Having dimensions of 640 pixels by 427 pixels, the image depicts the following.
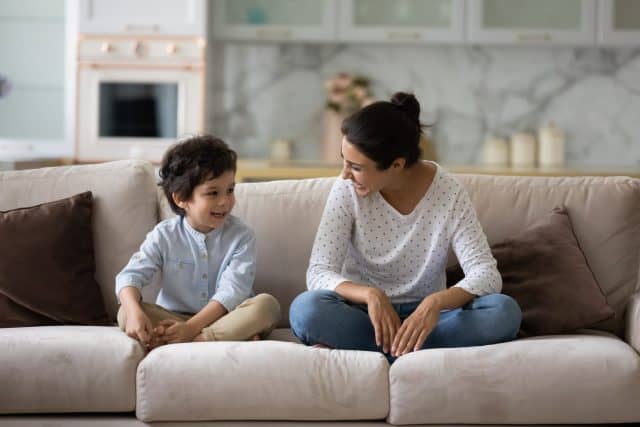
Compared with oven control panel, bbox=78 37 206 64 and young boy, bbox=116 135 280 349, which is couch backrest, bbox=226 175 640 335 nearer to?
young boy, bbox=116 135 280 349

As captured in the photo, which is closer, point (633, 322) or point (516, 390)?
point (516, 390)

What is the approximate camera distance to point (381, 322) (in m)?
2.36

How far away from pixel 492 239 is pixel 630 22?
2.50 m

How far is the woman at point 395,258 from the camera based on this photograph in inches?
94.3

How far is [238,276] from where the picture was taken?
2.61m

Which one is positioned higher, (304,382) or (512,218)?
(512,218)

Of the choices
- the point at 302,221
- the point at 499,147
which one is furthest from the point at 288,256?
the point at 499,147

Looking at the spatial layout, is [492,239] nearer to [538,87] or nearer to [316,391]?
[316,391]

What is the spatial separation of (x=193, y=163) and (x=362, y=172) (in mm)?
465

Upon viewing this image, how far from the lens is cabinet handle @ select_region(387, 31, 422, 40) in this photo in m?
4.88

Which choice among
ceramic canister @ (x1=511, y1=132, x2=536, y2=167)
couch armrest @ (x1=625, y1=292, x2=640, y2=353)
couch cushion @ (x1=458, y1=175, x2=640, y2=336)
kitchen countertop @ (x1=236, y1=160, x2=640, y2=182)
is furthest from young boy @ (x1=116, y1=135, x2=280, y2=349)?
ceramic canister @ (x1=511, y1=132, x2=536, y2=167)

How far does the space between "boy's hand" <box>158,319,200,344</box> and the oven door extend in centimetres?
228

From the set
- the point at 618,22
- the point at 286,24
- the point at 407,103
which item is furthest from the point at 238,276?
the point at 618,22

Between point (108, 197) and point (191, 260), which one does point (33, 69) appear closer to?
point (108, 197)
